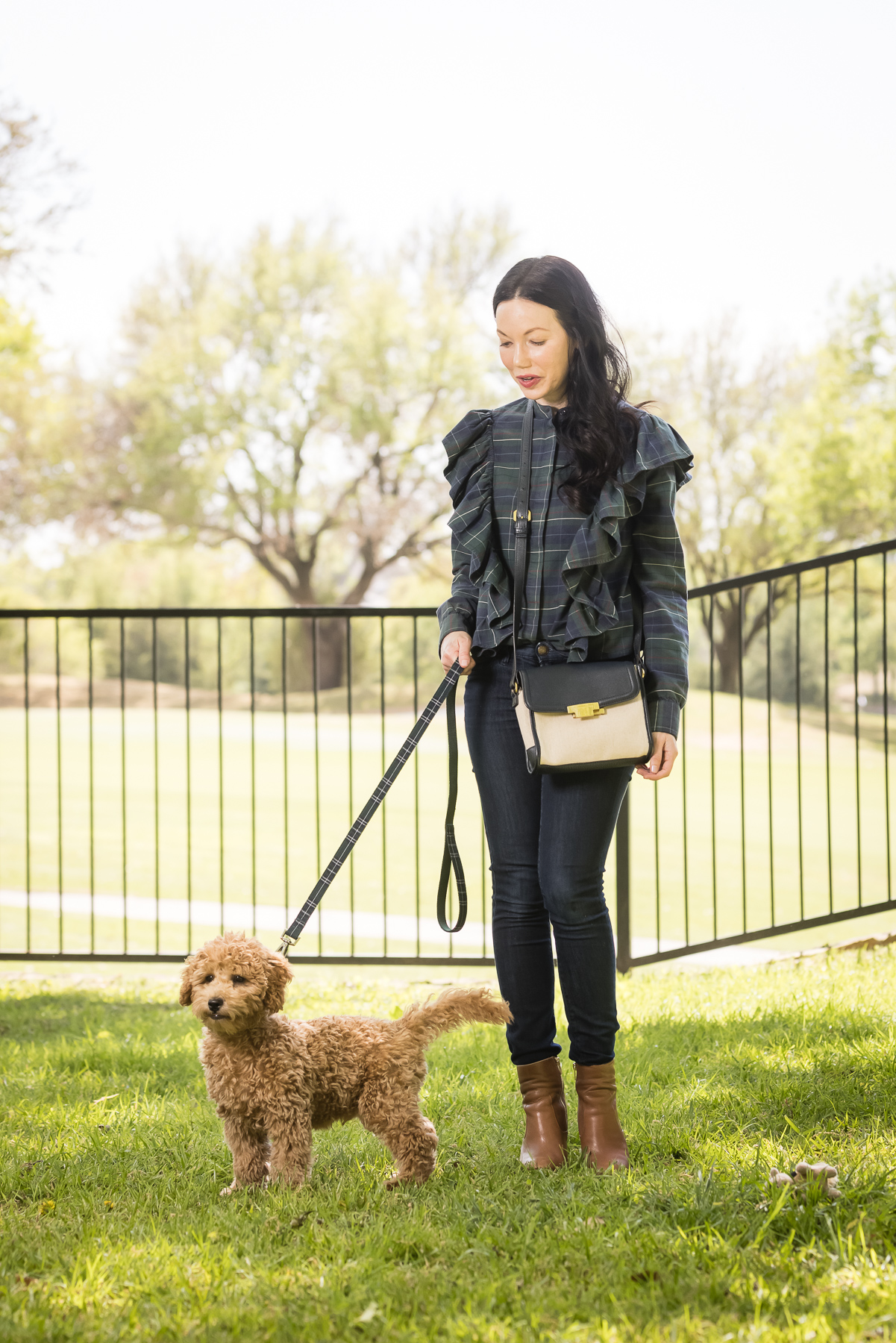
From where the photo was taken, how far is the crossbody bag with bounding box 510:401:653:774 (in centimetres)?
216

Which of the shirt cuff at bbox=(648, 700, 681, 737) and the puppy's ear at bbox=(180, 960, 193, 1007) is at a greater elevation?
the shirt cuff at bbox=(648, 700, 681, 737)

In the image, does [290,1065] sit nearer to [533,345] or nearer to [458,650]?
[458,650]

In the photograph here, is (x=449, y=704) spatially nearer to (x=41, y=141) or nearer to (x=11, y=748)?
(x=41, y=141)

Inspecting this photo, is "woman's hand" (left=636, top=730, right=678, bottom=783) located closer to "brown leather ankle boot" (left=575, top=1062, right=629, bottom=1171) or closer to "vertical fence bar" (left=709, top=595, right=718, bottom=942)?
"brown leather ankle boot" (left=575, top=1062, right=629, bottom=1171)

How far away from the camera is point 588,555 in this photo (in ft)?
7.16

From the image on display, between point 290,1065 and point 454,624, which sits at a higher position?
point 454,624

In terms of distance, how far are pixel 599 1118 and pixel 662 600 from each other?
112 centimetres

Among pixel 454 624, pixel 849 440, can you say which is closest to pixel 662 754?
pixel 454 624

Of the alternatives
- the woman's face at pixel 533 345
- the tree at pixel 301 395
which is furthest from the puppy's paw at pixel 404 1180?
the tree at pixel 301 395

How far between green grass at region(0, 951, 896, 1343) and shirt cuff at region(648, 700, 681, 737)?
0.89 m

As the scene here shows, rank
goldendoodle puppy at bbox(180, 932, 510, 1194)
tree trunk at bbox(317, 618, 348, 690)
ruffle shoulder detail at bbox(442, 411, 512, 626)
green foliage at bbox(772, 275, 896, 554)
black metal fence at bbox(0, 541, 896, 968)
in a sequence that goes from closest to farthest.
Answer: goldendoodle puppy at bbox(180, 932, 510, 1194), ruffle shoulder detail at bbox(442, 411, 512, 626), black metal fence at bbox(0, 541, 896, 968), green foliage at bbox(772, 275, 896, 554), tree trunk at bbox(317, 618, 348, 690)

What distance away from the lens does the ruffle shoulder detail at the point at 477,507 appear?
2.33 metres

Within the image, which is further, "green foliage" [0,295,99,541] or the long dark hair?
"green foliage" [0,295,99,541]

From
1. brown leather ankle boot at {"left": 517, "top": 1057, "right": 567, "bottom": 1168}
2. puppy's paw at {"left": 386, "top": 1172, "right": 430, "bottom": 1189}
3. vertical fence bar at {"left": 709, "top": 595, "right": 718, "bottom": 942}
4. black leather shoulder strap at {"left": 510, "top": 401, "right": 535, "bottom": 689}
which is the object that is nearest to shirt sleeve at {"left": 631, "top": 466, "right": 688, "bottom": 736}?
black leather shoulder strap at {"left": 510, "top": 401, "right": 535, "bottom": 689}
